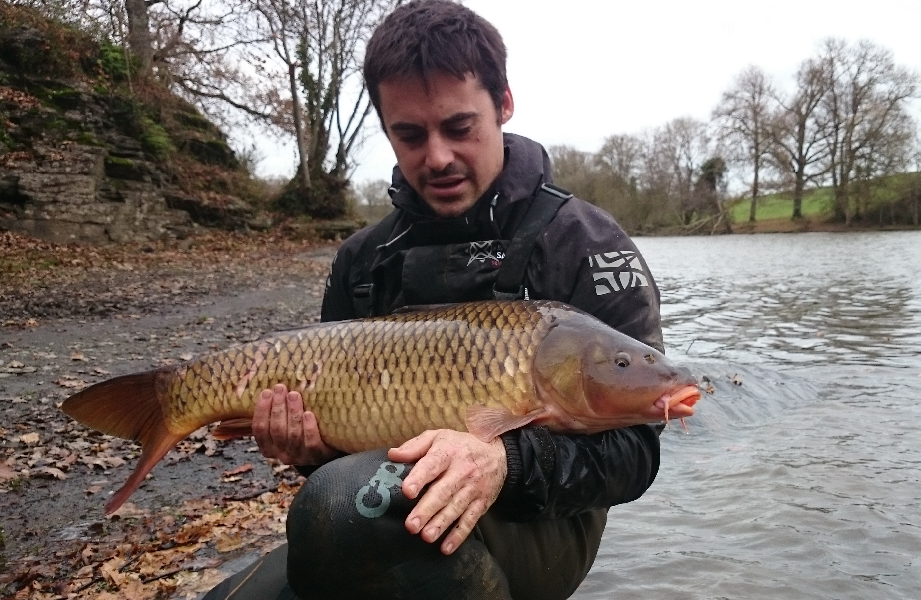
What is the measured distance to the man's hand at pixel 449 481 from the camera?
4.29 feet

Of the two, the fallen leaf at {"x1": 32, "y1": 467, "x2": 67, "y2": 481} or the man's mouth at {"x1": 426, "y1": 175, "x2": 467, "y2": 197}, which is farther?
the fallen leaf at {"x1": 32, "y1": 467, "x2": 67, "y2": 481}

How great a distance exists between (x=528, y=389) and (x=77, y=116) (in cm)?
1466

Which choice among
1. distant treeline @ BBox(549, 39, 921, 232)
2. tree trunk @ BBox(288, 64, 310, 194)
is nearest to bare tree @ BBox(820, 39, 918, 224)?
distant treeline @ BBox(549, 39, 921, 232)

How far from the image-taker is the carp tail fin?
198 cm

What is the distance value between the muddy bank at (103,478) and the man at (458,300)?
1.82 feet

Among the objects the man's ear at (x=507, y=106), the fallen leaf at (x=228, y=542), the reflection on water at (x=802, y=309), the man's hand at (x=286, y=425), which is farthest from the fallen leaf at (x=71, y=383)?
the reflection on water at (x=802, y=309)

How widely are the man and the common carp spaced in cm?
8

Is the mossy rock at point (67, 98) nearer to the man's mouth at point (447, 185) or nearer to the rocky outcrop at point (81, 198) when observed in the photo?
the rocky outcrop at point (81, 198)

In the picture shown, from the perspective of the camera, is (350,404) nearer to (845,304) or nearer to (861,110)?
(845,304)

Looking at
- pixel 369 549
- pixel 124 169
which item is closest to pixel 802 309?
pixel 369 549

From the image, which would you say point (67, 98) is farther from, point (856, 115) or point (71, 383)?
point (856, 115)

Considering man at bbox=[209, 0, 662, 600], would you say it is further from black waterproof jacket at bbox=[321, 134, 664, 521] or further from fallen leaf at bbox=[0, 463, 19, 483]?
fallen leaf at bbox=[0, 463, 19, 483]

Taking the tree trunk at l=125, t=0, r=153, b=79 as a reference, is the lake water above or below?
below

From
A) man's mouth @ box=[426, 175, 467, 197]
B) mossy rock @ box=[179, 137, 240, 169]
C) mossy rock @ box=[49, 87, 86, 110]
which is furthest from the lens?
mossy rock @ box=[179, 137, 240, 169]
